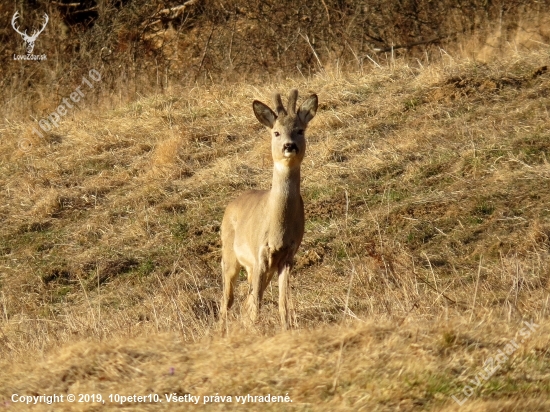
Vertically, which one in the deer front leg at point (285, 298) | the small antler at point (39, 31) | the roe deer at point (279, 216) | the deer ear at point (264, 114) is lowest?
the deer front leg at point (285, 298)

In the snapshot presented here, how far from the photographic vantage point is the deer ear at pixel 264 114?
8945mm

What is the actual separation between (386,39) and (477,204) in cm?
841

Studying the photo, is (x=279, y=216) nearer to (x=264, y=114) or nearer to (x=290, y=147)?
→ (x=290, y=147)

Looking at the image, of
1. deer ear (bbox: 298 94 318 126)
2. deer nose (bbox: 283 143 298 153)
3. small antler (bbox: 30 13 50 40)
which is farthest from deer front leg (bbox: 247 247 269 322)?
small antler (bbox: 30 13 50 40)

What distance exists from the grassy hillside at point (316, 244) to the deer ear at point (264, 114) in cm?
156

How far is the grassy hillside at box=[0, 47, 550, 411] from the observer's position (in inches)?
236

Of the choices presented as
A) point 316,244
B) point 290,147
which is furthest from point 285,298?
point 316,244

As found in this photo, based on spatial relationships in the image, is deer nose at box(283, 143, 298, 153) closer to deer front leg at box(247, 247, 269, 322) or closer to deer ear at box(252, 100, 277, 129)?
deer ear at box(252, 100, 277, 129)

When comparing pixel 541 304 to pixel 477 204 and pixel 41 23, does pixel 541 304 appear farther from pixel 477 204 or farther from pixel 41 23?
pixel 41 23

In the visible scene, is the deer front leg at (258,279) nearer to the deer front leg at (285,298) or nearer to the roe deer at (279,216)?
the roe deer at (279,216)

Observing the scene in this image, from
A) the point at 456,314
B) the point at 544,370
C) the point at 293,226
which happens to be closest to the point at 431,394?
the point at 544,370

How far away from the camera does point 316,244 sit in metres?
11.6

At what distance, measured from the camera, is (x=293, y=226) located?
8523mm

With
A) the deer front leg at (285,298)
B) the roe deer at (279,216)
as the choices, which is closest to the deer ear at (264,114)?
the roe deer at (279,216)
